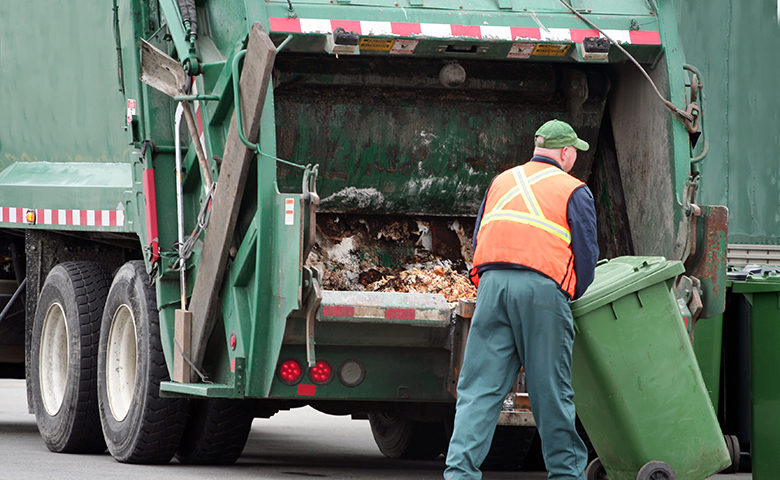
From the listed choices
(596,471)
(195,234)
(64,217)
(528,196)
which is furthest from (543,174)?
(64,217)

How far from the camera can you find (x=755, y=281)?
6.72 metres

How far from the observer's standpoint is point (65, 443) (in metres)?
7.67

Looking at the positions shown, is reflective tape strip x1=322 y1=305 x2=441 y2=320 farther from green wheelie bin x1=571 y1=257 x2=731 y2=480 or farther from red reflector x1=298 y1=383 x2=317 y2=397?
green wheelie bin x1=571 y1=257 x2=731 y2=480

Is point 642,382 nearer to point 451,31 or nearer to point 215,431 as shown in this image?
point 451,31

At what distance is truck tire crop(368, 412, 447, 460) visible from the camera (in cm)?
846

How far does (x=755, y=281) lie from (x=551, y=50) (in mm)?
1365

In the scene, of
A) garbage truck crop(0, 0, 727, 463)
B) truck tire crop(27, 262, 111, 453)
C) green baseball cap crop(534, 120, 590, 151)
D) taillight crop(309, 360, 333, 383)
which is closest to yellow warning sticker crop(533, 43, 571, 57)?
garbage truck crop(0, 0, 727, 463)

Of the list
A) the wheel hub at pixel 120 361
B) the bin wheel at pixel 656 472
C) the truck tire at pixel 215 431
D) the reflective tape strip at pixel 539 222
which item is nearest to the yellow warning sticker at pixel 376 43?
the reflective tape strip at pixel 539 222

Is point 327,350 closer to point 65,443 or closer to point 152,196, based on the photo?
point 152,196

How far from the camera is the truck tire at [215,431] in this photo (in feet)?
22.7

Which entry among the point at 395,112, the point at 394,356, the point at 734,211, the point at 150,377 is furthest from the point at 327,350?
the point at 734,211

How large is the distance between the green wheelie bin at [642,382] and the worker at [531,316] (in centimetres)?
12

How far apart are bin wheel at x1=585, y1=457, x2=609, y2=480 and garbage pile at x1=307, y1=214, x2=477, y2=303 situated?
147cm

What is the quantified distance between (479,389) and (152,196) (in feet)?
7.34
